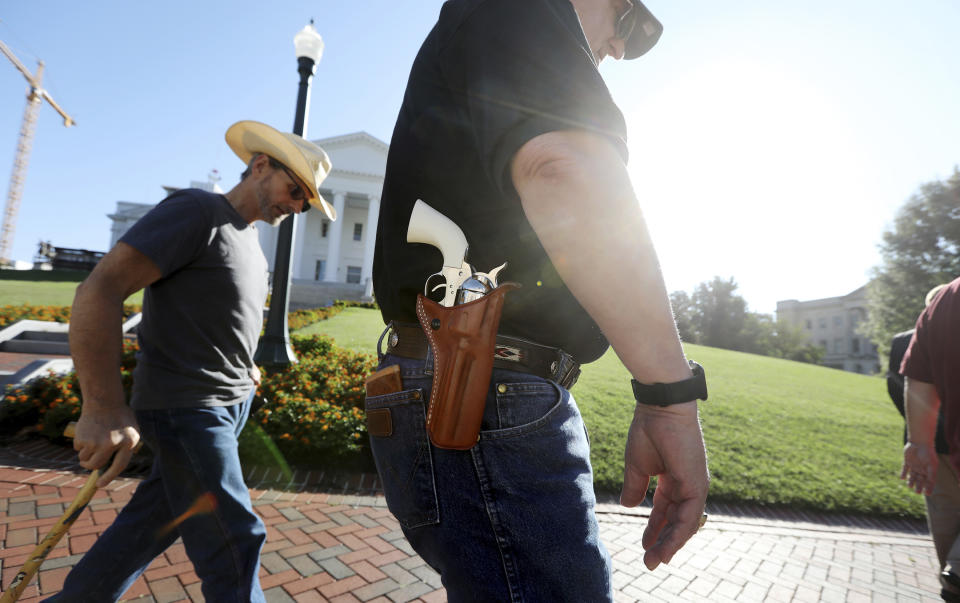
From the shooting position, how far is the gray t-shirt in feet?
6.18

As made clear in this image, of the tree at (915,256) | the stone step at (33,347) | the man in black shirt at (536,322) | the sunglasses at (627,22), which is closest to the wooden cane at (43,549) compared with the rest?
the man in black shirt at (536,322)

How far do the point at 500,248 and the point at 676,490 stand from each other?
0.65 m

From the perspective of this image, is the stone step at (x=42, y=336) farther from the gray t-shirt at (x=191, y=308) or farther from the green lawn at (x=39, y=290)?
the gray t-shirt at (x=191, y=308)

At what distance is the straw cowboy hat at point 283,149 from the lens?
96.8 inches

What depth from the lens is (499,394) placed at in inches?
38.6

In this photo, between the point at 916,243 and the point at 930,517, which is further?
the point at 916,243

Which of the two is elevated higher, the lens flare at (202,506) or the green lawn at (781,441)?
the lens flare at (202,506)

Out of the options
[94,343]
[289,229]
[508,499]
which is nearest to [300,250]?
[289,229]

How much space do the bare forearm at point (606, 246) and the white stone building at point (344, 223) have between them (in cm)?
3731

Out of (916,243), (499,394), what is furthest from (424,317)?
(916,243)

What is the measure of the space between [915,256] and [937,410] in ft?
102

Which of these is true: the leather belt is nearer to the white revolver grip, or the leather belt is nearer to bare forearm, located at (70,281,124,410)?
the white revolver grip

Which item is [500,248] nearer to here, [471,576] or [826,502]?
[471,576]

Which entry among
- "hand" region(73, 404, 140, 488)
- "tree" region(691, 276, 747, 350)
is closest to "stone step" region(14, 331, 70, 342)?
"hand" region(73, 404, 140, 488)
